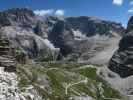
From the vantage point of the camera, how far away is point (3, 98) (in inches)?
2726

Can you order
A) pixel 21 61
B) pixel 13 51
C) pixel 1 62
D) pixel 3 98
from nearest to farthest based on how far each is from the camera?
pixel 3 98 → pixel 1 62 → pixel 13 51 → pixel 21 61

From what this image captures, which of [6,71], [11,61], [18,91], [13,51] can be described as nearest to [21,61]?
[13,51]

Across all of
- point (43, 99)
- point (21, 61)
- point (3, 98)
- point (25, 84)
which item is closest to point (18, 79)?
point (25, 84)

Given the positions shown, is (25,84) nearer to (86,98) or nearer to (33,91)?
(33,91)

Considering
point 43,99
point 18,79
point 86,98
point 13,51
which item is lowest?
point 86,98

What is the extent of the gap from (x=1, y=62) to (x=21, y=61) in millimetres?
31168

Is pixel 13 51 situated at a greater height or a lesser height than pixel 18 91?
greater

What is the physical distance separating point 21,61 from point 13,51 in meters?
15.3

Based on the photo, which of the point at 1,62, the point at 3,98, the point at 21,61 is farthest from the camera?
the point at 21,61

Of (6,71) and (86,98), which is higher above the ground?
(6,71)

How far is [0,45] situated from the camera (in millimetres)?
107938

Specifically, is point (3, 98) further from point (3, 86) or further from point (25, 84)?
point (25, 84)

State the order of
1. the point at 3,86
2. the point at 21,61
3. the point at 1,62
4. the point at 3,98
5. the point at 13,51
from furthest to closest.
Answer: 1. the point at 21,61
2. the point at 13,51
3. the point at 1,62
4. the point at 3,86
5. the point at 3,98

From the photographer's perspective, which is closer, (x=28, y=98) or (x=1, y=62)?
(x=28, y=98)
